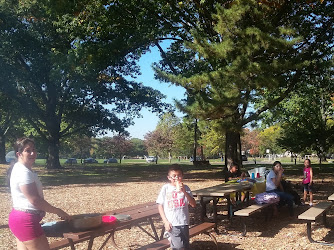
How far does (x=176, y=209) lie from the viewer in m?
3.61

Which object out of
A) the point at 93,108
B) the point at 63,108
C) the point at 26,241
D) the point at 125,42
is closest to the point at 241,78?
the point at 125,42

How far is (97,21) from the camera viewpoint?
12.5 metres

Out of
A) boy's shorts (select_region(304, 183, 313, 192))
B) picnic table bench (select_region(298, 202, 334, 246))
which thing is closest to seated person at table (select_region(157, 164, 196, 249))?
picnic table bench (select_region(298, 202, 334, 246))

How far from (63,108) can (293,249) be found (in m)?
26.4

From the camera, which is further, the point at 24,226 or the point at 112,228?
the point at 112,228

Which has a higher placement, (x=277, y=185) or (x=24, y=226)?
(x=24, y=226)

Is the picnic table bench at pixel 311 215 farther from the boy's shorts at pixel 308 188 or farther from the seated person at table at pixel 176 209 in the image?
the boy's shorts at pixel 308 188

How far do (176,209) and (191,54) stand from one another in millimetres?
12595

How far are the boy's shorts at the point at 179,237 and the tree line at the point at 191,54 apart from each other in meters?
5.24

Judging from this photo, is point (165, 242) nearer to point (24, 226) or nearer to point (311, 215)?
point (24, 226)

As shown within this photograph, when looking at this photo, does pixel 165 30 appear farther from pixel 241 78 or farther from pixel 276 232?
pixel 276 232

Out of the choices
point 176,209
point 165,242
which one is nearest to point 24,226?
point 176,209

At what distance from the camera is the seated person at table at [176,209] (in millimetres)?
3578

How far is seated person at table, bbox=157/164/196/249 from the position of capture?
141 inches
